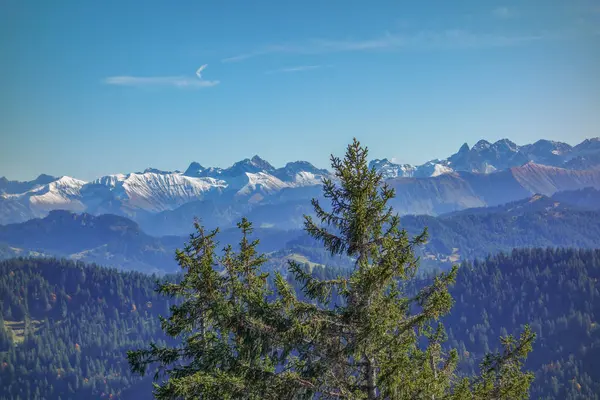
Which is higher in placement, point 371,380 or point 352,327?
point 352,327

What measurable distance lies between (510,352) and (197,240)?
15950mm

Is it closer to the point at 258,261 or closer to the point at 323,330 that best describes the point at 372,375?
the point at 323,330

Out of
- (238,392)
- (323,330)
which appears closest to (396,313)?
(323,330)

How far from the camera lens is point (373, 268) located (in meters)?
21.9

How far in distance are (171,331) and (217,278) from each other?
12.7 ft

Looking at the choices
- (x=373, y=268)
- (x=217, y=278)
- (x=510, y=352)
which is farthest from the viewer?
(x=217, y=278)

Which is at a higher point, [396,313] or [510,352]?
[396,313]

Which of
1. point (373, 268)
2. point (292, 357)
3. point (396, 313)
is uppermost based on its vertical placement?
point (373, 268)

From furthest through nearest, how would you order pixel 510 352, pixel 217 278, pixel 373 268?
pixel 217 278, pixel 510 352, pixel 373 268

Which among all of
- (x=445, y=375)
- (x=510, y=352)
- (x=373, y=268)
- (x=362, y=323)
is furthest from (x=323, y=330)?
(x=510, y=352)

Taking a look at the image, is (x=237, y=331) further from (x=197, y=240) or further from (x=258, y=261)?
(x=197, y=240)

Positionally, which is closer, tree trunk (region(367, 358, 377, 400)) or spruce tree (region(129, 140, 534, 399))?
spruce tree (region(129, 140, 534, 399))

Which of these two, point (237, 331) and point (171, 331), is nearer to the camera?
point (237, 331)

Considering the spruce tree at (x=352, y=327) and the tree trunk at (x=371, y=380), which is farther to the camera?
the tree trunk at (x=371, y=380)
